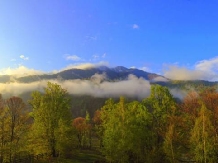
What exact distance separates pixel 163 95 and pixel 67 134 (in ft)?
78.8

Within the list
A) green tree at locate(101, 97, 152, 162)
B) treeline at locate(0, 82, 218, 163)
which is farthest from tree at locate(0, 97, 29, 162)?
green tree at locate(101, 97, 152, 162)

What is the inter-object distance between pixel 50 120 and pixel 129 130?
56.9 ft

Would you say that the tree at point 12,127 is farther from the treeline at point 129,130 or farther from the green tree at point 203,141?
the green tree at point 203,141

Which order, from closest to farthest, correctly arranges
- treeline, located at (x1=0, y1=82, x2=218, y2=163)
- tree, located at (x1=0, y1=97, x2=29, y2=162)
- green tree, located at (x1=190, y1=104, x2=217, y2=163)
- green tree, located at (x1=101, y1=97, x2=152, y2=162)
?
tree, located at (x1=0, y1=97, x2=29, y2=162)
green tree, located at (x1=190, y1=104, x2=217, y2=163)
treeline, located at (x1=0, y1=82, x2=218, y2=163)
green tree, located at (x1=101, y1=97, x2=152, y2=162)

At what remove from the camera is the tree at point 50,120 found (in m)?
55.0

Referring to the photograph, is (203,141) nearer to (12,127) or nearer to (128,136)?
(128,136)

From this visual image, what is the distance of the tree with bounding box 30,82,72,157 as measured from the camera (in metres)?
55.0

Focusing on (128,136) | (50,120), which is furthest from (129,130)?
(50,120)

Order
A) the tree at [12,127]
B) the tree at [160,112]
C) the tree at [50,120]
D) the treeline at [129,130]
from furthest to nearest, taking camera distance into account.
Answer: the tree at [160,112]
the tree at [50,120]
the treeline at [129,130]
the tree at [12,127]

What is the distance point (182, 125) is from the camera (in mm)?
57906

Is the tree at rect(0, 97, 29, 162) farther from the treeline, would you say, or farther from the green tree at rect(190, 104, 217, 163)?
the green tree at rect(190, 104, 217, 163)

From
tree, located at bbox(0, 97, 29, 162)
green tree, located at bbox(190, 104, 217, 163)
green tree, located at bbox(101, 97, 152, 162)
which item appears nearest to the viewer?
tree, located at bbox(0, 97, 29, 162)

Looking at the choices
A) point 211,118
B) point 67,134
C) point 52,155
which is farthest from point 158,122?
point 52,155

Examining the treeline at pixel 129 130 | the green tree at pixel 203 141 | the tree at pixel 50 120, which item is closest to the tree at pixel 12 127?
the treeline at pixel 129 130
